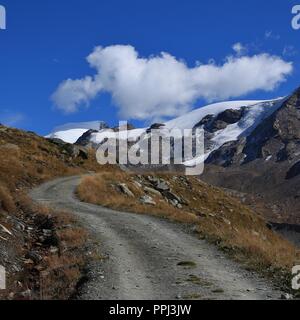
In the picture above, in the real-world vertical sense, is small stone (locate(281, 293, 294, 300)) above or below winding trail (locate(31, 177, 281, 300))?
below

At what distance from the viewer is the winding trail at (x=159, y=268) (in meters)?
15.1

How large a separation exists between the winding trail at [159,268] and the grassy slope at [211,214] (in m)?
0.98

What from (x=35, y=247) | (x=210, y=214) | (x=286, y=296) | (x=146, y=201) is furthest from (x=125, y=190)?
(x=286, y=296)

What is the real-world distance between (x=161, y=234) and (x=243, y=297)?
10.2 metres

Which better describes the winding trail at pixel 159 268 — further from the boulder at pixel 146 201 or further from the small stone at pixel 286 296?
the boulder at pixel 146 201

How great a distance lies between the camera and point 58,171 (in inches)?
2095

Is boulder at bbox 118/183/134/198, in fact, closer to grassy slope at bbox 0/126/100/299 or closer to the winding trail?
grassy slope at bbox 0/126/100/299

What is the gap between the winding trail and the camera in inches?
594

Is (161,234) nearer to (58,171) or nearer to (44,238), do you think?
(44,238)

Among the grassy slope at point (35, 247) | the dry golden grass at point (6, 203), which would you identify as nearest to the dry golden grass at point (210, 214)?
the grassy slope at point (35, 247)

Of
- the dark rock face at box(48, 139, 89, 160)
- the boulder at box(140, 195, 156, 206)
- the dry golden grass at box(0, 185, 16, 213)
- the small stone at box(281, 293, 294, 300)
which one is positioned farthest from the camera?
the dark rock face at box(48, 139, 89, 160)

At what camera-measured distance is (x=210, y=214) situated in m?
50.0

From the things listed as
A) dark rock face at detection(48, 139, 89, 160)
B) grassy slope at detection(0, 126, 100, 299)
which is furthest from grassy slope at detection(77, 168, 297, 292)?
grassy slope at detection(0, 126, 100, 299)
